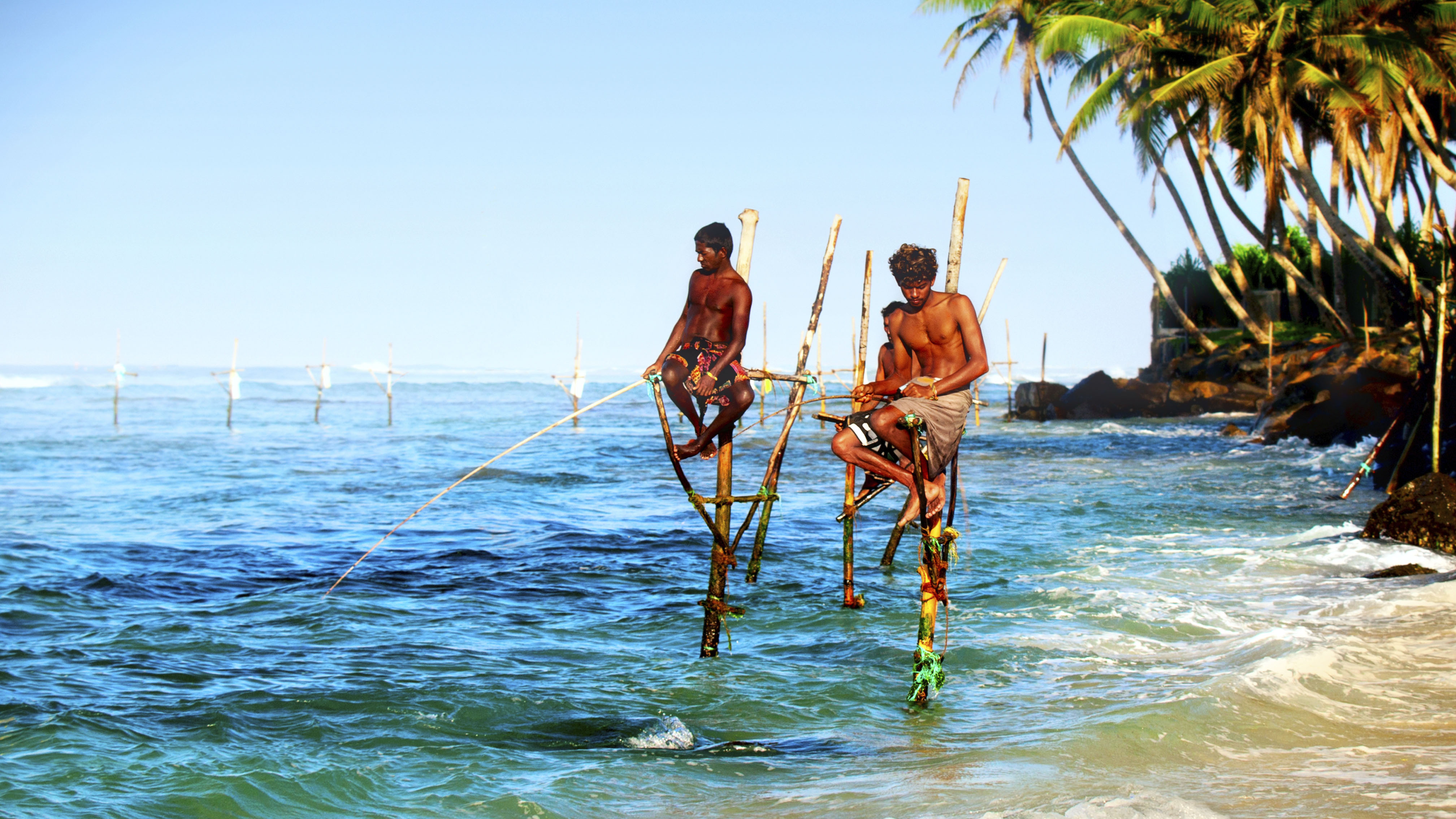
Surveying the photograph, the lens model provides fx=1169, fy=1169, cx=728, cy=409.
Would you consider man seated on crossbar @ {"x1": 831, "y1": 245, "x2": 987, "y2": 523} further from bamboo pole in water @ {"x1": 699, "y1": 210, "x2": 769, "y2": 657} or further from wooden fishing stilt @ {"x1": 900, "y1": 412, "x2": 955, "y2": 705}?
bamboo pole in water @ {"x1": 699, "y1": 210, "x2": 769, "y2": 657}

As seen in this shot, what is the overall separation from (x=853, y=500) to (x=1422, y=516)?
5.95m

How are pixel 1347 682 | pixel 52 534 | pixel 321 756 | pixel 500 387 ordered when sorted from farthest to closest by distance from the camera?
1. pixel 500 387
2. pixel 52 534
3. pixel 1347 682
4. pixel 321 756

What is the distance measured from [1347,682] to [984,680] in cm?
213

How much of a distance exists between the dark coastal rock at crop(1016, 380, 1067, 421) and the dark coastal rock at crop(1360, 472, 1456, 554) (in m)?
29.1

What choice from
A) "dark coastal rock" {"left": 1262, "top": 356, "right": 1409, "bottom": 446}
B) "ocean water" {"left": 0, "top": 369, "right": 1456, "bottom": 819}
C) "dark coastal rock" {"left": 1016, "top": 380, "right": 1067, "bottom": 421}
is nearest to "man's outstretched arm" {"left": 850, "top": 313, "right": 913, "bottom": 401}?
"ocean water" {"left": 0, "top": 369, "right": 1456, "bottom": 819}

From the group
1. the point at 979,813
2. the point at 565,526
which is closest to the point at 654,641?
the point at 979,813

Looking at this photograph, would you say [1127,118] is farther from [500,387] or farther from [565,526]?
[500,387]

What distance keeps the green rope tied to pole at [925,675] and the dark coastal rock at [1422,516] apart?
690 centimetres

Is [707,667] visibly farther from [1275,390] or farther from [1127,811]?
[1275,390]

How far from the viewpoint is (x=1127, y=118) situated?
27219 mm

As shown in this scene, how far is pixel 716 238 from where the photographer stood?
6.66 metres

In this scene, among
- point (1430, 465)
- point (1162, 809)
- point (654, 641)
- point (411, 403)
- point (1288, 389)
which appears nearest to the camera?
→ point (1162, 809)

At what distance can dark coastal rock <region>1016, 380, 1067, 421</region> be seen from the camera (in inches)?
1615

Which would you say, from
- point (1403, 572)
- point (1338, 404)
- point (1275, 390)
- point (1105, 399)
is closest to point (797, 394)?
point (1403, 572)
